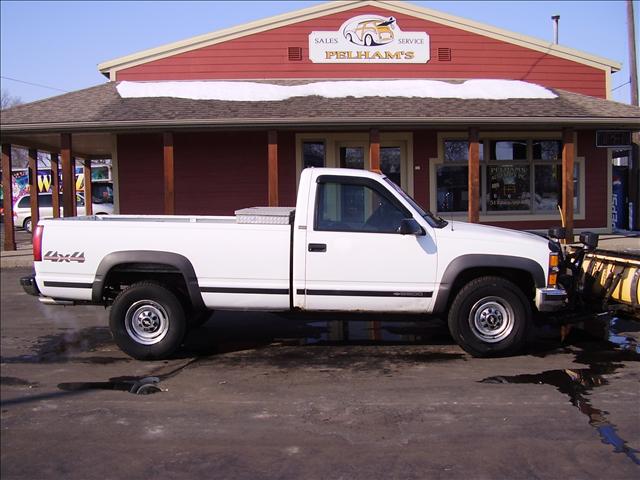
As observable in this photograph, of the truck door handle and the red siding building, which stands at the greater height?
the red siding building

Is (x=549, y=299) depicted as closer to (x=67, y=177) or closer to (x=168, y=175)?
(x=168, y=175)

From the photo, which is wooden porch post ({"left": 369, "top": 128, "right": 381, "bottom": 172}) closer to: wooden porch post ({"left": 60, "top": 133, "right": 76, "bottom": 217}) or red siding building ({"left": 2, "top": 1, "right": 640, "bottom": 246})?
red siding building ({"left": 2, "top": 1, "right": 640, "bottom": 246})

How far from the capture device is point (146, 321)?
6793 millimetres

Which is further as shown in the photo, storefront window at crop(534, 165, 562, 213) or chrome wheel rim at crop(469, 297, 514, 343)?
storefront window at crop(534, 165, 562, 213)

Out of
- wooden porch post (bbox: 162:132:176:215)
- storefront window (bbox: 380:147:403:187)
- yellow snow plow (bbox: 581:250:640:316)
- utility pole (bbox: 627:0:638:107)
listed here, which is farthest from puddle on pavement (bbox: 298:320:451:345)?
utility pole (bbox: 627:0:638:107)

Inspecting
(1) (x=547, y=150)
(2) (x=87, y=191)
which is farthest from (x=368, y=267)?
(2) (x=87, y=191)

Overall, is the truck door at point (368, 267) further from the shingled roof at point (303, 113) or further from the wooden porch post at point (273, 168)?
the wooden porch post at point (273, 168)

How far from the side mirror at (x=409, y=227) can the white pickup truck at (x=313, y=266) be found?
11mm

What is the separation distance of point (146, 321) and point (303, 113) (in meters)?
8.11

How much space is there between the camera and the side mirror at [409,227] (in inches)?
255

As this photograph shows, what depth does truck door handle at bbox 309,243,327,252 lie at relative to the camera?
6574 millimetres

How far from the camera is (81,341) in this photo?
7738 millimetres

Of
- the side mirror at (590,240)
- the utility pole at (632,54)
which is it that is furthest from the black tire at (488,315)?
the utility pole at (632,54)

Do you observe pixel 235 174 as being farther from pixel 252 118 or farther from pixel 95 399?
pixel 95 399
